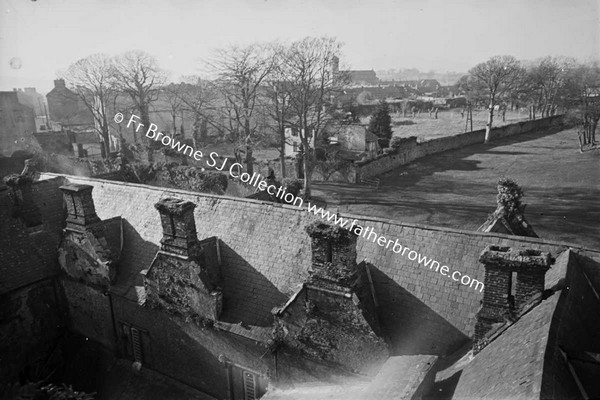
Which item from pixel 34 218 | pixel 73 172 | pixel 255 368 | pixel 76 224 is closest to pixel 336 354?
pixel 255 368

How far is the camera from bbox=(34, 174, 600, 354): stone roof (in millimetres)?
11852

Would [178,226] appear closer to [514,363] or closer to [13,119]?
[514,363]

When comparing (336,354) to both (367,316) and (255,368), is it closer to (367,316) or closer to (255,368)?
(367,316)

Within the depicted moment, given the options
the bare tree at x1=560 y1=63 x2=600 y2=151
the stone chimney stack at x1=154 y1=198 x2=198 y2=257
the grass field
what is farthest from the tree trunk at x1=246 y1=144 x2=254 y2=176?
the grass field

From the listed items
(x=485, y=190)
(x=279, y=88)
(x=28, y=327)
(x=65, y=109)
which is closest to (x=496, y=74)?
(x=485, y=190)

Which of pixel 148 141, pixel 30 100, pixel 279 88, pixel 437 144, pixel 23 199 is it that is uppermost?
pixel 30 100

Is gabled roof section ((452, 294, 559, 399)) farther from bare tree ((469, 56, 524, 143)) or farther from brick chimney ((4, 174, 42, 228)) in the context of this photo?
bare tree ((469, 56, 524, 143))

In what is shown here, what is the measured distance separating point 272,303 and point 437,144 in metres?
49.1

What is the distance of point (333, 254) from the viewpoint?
11.5 m

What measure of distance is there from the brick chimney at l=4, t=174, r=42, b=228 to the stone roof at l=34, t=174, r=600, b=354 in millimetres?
3713

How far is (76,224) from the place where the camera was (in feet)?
57.1

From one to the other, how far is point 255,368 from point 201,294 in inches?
119

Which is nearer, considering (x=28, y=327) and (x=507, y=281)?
(x=507, y=281)

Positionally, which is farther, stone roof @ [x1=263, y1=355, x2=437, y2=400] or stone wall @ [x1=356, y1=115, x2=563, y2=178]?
stone wall @ [x1=356, y1=115, x2=563, y2=178]
